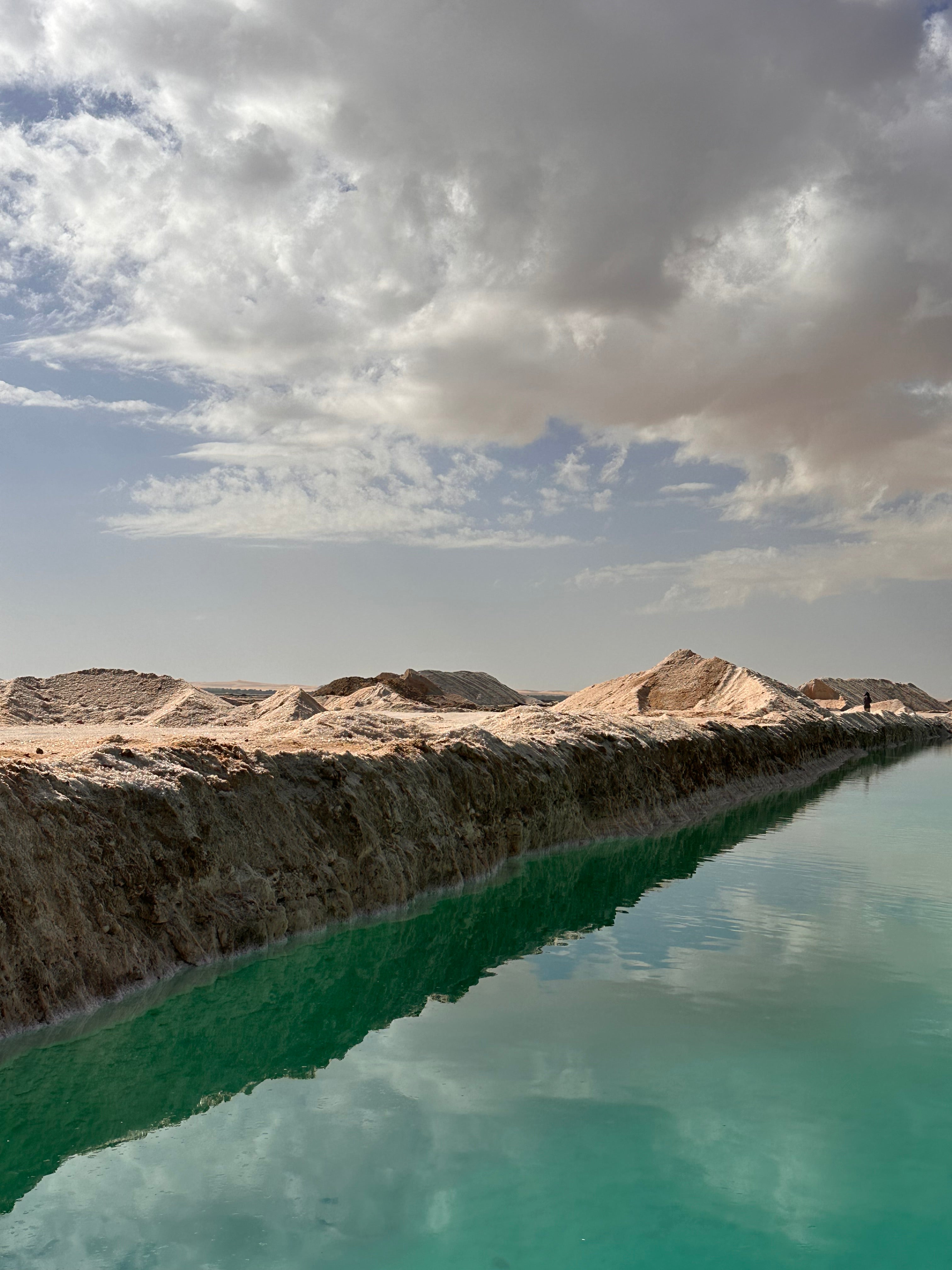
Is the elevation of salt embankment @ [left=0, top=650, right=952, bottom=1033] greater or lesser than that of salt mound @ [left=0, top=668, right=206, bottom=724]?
lesser

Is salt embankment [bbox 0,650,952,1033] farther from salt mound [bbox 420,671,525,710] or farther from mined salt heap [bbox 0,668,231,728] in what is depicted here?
salt mound [bbox 420,671,525,710]

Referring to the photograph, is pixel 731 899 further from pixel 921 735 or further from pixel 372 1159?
pixel 921 735

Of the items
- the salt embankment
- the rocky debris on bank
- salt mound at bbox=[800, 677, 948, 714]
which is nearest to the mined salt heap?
the rocky debris on bank

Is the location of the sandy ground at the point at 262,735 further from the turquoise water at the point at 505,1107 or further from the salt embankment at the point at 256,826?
the turquoise water at the point at 505,1107

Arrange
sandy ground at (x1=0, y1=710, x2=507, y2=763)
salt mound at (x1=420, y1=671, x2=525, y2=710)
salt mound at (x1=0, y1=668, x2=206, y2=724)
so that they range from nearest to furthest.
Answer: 1. sandy ground at (x1=0, y1=710, x2=507, y2=763)
2. salt mound at (x1=0, y1=668, x2=206, y2=724)
3. salt mound at (x1=420, y1=671, x2=525, y2=710)

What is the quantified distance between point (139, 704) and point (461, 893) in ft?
150

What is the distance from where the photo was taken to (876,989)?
41.0ft

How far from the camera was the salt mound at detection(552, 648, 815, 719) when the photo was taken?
5966 cm

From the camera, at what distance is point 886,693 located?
144 meters

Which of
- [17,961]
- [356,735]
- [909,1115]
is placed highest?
[356,735]

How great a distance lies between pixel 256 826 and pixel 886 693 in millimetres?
145117

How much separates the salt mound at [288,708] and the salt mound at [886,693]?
8167 centimetres

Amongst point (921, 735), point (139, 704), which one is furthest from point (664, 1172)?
point (921, 735)

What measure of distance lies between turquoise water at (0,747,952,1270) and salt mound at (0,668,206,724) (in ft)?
140
